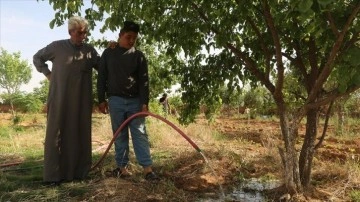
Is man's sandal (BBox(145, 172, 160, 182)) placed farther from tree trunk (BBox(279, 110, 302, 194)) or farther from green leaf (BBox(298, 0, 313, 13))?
green leaf (BBox(298, 0, 313, 13))

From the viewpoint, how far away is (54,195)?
3.92 m

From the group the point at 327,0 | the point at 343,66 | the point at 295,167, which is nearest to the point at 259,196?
the point at 295,167

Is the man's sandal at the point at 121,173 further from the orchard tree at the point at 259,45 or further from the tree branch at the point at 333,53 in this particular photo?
the tree branch at the point at 333,53

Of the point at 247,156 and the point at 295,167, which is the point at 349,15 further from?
the point at 247,156

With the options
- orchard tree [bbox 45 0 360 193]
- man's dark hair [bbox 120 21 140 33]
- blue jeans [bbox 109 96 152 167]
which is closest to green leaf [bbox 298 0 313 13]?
orchard tree [bbox 45 0 360 193]

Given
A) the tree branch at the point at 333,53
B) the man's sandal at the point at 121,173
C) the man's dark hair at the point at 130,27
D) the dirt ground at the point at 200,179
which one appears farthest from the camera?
the man's sandal at the point at 121,173

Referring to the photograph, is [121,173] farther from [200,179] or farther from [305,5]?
[305,5]

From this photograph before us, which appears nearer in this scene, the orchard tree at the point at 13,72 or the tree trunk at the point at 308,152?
the tree trunk at the point at 308,152

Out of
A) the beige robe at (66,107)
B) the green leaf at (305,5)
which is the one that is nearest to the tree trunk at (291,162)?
the beige robe at (66,107)

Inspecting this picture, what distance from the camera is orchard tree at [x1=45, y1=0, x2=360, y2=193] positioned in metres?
3.17

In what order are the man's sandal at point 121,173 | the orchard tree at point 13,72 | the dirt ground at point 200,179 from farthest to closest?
the orchard tree at point 13,72
the man's sandal at point 121,173
the dirt ground at point 200,179

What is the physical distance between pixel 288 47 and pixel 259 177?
1.70 m

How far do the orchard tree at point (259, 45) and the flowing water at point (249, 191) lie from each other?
0.50 metres

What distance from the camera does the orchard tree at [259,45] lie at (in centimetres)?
317
